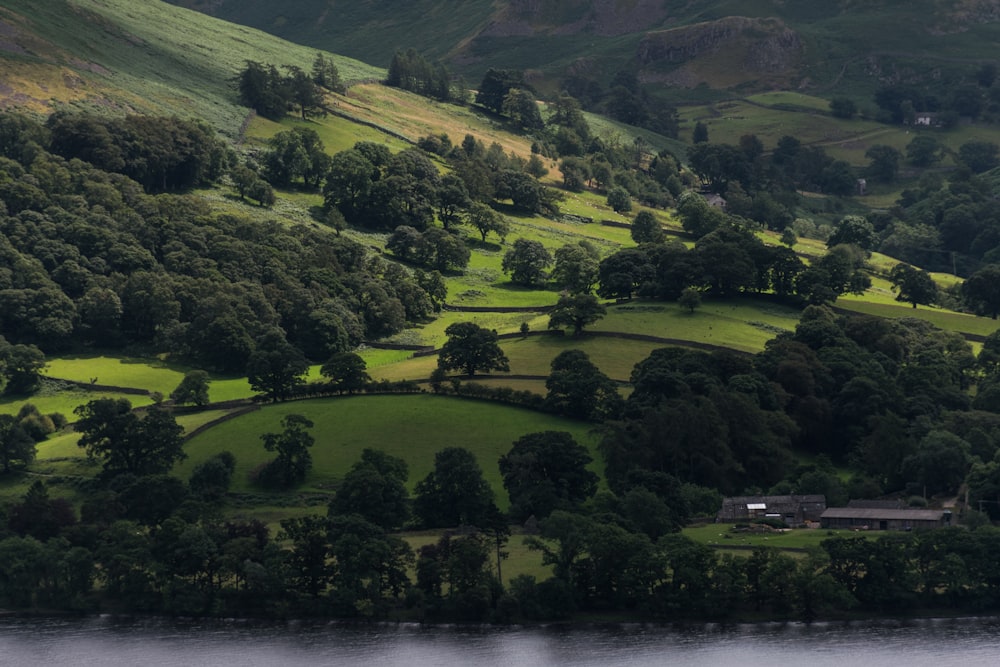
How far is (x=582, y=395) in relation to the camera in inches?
5517

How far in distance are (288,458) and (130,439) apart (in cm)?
1262

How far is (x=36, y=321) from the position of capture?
166750 mm

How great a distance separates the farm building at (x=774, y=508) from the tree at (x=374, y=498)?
23617 mm

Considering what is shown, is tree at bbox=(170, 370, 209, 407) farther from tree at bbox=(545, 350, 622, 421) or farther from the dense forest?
tree at bbox=(545, 350, 622, 421)

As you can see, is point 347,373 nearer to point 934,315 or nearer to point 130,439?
point 130,439

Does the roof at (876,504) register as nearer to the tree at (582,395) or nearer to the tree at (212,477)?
the tree at (582,395)

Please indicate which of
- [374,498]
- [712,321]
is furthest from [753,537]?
[712,321]

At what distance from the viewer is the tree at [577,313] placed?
166000 millimetres

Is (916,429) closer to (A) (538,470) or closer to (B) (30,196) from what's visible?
(A) (538,470)

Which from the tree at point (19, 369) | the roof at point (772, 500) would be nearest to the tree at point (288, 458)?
the roof at point (772, 500)

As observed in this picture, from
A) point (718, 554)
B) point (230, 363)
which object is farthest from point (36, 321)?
point (718, 554)

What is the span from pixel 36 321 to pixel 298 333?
2655cm

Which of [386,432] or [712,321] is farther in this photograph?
[712,321]

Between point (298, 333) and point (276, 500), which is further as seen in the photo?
point (298, 333)
